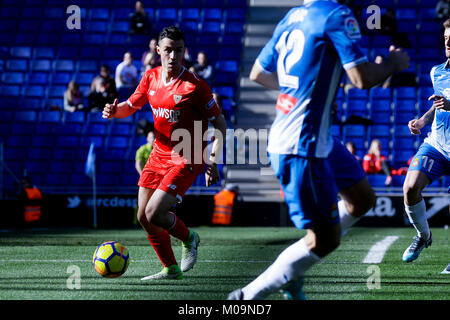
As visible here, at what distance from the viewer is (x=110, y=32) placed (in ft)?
68.4

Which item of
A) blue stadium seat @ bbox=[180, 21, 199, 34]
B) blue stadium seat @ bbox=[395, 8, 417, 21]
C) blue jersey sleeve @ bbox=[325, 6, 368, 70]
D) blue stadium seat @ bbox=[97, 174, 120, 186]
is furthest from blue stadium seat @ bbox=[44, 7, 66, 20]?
blue jersey sleeve @ bbox=[325, 6, 368, 70]

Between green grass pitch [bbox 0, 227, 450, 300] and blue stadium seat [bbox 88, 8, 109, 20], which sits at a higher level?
blue stadium seat [bbox 88, 8, 109, 20]

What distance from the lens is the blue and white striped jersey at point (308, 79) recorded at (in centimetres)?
438

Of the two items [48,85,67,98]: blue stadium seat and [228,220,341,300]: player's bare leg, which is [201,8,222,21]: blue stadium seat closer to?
[48,85,67,98]: blue stadium seat

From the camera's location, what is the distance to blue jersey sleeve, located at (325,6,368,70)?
4219mm

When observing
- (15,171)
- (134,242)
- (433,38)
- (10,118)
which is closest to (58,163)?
(15,171)

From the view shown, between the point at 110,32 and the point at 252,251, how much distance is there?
12867 mm

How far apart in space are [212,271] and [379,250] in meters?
3.03

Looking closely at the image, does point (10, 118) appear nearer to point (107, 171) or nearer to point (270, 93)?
point (107, 171)

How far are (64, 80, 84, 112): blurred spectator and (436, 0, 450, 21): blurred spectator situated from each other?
9.59 metres

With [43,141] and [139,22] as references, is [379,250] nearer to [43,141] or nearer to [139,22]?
[43,141]

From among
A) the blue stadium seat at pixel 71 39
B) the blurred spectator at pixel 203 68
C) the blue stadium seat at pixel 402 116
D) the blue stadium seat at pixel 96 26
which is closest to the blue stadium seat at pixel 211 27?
the blue stadium seat at pixel 96 26

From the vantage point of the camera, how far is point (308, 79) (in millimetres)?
4441

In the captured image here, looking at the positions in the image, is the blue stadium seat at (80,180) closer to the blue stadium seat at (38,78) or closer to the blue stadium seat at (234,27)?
the blue stadium seat at (38,78)
